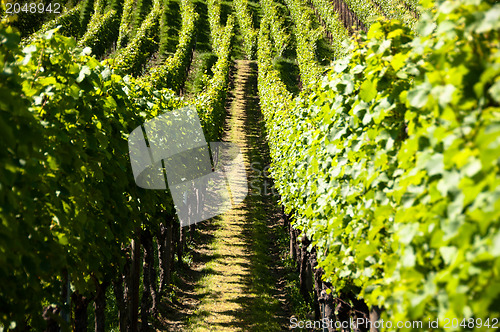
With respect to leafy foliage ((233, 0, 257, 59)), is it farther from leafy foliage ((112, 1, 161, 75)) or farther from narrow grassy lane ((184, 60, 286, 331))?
narrow grassy lane ((184, 60, 286, 331))

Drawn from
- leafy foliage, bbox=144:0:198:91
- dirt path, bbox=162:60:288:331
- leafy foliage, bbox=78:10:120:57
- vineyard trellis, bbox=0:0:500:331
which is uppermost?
leafy foliage, bbox=78:10:120:57

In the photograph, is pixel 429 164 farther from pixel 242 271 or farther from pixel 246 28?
pixel 246 28

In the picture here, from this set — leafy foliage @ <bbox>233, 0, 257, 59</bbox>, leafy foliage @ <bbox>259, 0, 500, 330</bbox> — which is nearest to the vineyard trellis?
leafy foliage @ <bbox>259, 0, 500, 330</bbox>

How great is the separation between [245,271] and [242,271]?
8cm

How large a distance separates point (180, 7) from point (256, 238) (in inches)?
1608

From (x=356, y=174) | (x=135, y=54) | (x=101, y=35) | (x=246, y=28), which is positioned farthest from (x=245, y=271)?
(x=246, y=28)

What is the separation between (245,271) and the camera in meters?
10.8

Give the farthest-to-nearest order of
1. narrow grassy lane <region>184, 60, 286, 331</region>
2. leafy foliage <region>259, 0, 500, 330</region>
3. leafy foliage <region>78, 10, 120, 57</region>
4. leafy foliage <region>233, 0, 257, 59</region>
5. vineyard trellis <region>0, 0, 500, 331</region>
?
leafy foliage <region>233, 0, 257, 59</region> < leafy foliage <region>78, 10, 120, 57</region> < narrow grassy lane <region>184, 60, 286, 331</region> < vineyard trellis <region>0, 0, 500, 331</region> < leafy foliage <region>259, 0, 500, 330</region>

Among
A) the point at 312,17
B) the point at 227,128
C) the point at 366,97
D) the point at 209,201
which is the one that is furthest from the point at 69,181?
the point at 312,17

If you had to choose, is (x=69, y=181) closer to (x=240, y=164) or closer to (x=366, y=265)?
(x=366, y=265)

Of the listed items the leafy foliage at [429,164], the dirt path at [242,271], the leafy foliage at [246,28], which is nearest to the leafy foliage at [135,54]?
the leafy foliage at [246,28]

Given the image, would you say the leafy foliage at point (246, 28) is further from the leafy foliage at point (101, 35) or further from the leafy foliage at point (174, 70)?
the leafy foliage at point (101, 35)

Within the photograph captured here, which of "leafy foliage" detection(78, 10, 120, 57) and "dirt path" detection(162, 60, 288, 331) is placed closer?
"dirt path" detection(162, 60, 288, 331)

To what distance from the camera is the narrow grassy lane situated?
336 inches
